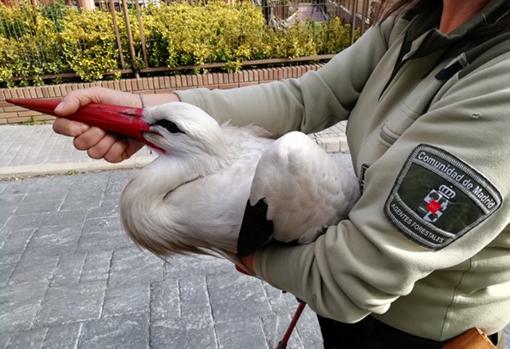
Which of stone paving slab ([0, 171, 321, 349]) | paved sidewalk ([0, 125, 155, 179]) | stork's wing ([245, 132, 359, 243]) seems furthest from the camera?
paved sidewalk ([0, 125, 155, 179])

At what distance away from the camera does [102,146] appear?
60.3 inches

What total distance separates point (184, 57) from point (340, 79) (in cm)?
582

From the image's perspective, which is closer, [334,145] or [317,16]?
[334,145]

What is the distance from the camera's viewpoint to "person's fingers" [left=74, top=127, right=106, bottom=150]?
1.49m

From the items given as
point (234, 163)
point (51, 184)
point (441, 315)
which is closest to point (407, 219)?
point (441, 315)

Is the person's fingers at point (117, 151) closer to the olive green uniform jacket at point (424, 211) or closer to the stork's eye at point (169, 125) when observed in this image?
the stork's eye at point (169, 125)

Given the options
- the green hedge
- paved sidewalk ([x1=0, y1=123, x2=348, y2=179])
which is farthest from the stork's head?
the green hedge

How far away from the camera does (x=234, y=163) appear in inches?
60.9

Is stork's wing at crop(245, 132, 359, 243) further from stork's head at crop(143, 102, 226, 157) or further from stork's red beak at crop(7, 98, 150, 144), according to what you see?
stork's red beak at crop(7, 98, 150, 144)

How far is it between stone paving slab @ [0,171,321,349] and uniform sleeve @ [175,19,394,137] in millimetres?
1670

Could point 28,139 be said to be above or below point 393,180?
below

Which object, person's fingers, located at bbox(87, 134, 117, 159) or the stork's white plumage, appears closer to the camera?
the stork's white plumage

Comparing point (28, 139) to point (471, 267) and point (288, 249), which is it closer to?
point (288, 249)

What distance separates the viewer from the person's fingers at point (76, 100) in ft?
4.63
